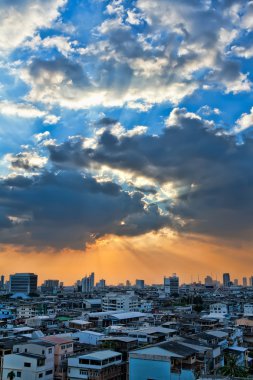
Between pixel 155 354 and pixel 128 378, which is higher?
pixel 155 354

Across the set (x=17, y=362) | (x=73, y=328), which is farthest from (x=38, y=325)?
(x=17, y=362)

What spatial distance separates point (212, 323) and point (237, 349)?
19038 millimetres

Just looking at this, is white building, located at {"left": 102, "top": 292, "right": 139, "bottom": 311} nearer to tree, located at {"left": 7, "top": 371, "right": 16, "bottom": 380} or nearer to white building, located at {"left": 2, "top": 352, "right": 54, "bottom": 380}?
white building, located at {"left": 2, "top": 352, "right": 54, "bottom": 380}

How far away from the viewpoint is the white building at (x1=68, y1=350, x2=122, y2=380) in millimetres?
32875

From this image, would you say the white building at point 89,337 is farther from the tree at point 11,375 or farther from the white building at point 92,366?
the tree at point 11,375

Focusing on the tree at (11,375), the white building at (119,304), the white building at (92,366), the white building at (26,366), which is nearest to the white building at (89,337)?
the white building at (92,366)

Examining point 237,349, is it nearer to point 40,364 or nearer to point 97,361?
point 97,361

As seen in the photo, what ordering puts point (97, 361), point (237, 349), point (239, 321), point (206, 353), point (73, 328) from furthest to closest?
point (239, 321) → point (73, 328) → point (237, 349) → point (206, 353) → point (97, 361)

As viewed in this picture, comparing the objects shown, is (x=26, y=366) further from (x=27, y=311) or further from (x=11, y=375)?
(x=27, y=311)

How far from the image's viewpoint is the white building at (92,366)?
32875mm

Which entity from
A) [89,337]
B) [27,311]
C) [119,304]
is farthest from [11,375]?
[119,304]

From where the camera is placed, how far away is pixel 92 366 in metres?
32.9

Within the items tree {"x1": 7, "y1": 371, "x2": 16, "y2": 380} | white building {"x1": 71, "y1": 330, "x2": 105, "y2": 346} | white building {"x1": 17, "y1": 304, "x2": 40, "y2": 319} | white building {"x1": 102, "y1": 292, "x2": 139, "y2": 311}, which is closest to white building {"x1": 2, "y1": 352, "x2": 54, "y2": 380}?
tree {"x1": 7, "y1": 371, "x2": 16, "y2": 380}

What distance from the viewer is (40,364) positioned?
112ft
